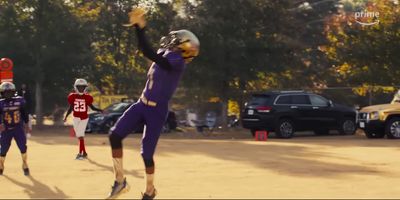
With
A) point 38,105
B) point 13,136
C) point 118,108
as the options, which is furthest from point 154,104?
point 38,105

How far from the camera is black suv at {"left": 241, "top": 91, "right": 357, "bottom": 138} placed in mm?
24438

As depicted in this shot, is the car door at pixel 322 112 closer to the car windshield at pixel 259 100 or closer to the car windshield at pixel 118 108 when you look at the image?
the car windshield at pixel 259 100

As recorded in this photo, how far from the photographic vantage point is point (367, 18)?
2875 centimetres

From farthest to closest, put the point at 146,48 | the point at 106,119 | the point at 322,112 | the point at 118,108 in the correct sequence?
the point at 118,108 < the point at 106,119 < the point at 322,112 < the point at 146,48

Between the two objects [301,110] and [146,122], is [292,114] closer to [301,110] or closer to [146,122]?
[301,110]

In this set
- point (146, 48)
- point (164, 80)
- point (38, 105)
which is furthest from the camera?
point (38, 105)

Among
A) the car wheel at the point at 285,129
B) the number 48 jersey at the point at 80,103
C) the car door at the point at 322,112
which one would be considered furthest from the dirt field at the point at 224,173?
the car door at the point at 322,112

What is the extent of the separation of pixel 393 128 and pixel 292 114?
3.93 meters

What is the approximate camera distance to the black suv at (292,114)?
24.4m

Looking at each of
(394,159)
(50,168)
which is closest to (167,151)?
(50,168)

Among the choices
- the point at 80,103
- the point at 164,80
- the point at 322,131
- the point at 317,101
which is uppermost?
the point at 164,80

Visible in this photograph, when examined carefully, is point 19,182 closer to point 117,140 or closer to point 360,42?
point 117,140

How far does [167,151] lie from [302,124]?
9.14 metres

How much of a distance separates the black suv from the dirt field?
6159 millimetres
